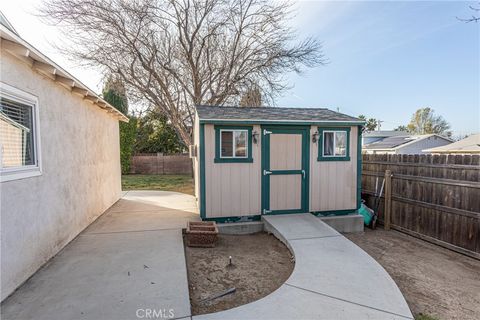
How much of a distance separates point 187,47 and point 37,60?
821 cm

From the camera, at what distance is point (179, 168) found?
632 inches

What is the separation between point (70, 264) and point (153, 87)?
9.03 m

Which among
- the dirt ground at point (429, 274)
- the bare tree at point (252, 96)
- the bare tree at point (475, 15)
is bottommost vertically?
the dirt ground at point (429, 274)

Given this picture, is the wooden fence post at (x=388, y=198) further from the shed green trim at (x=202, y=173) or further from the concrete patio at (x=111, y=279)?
the concrete patio at (x=111, y=279)

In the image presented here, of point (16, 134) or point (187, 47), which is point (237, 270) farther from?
point (187, 47)

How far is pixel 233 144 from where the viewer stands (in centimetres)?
521

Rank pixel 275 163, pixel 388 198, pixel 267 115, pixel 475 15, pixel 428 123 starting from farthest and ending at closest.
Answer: pixel 428 123, pixel 388 198, pixel 267 115, pixel 275 163, pixel 475 15

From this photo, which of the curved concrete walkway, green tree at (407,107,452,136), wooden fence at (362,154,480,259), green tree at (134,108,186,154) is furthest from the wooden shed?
green tree at (407,107,452,136)

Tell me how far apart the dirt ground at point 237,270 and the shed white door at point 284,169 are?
3.05 ft

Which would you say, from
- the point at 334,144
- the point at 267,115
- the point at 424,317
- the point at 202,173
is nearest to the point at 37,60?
the point at 202,173

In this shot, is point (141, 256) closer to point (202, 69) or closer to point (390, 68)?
point (202, 69)

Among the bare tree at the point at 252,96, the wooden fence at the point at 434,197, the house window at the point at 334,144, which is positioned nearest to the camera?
the wooden fence at the point at 434,197

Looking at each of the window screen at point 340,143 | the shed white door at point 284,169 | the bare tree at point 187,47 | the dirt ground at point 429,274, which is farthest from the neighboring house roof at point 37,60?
the bare tree at point 187,47

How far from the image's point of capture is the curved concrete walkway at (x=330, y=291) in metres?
2.25
